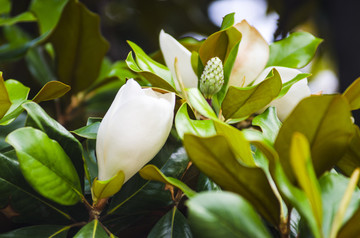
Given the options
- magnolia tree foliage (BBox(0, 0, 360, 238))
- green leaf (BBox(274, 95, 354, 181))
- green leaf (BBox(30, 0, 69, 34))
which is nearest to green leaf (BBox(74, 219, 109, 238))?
magnolia tree foliage (BBox(0, 0, 360, 238))

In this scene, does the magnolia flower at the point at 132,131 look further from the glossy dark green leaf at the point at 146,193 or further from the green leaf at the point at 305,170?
the green leaf at the point at 305,170

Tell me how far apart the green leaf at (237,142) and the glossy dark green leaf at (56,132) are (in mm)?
178

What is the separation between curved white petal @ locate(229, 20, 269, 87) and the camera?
1.79 ft

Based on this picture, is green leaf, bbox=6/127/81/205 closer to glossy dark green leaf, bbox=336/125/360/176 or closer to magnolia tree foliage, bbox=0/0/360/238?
magnolia tree foliage, bbox=0/0/360/238

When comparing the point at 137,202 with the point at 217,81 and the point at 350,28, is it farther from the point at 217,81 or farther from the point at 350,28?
the point at 350,28

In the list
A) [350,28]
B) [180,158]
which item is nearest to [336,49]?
[350,28]

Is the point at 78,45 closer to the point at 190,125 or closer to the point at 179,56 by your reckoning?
the point at 179,56

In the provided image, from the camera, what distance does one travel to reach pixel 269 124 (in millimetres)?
449

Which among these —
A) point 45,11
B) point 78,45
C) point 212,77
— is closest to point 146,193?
point 212,77

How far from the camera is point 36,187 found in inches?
14.9

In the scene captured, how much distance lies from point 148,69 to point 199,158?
9.0 inches

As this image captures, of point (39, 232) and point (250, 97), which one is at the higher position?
point (250, 97)

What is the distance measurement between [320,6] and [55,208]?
1.44m

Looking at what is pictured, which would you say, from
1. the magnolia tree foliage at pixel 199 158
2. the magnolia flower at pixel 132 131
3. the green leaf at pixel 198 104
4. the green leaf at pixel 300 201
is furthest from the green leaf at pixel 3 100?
the green leaf at pixel 300 201
